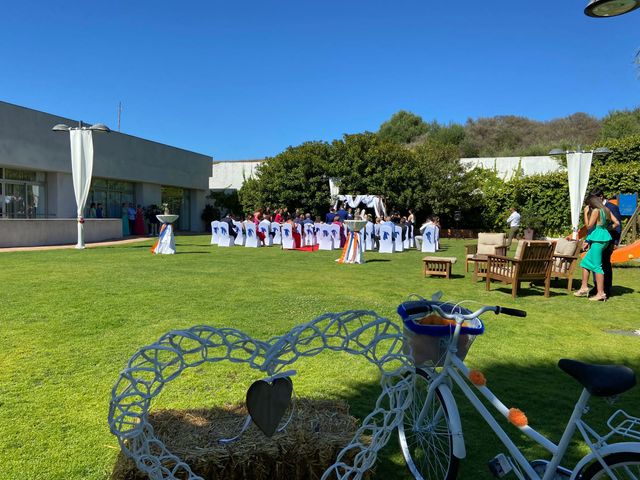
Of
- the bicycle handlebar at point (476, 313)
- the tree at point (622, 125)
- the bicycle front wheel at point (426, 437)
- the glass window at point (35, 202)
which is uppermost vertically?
the tree at point (622, 125)

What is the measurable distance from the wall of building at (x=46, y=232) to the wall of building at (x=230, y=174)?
15367 millimetres

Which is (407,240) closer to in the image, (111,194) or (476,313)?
(476,313)

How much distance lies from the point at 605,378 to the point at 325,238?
17.0 meters

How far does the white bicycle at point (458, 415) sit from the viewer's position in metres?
1.72

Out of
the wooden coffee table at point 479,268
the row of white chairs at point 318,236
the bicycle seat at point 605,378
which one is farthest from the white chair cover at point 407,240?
the bicycle seat at point 605,378

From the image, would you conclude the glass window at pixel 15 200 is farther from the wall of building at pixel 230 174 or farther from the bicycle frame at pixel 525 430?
the bicycle frame at pixel 525 430

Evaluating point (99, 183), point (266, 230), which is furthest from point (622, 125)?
point (99, 183)

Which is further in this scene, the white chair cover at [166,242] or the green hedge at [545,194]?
the green hedge at [545,194]

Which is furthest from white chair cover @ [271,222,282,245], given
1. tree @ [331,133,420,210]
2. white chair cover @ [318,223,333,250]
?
tree @ [331,133,420,210]

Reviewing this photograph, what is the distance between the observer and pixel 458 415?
2.30 metres

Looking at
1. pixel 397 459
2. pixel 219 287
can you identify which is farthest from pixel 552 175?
pixel 397 459

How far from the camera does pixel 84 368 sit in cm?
421

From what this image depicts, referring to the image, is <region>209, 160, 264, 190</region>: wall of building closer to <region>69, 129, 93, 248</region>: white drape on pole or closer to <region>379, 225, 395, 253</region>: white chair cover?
<region>69, 129, 93, 248</region>: white drape on pole

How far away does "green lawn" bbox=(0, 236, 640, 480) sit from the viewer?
2994mm
